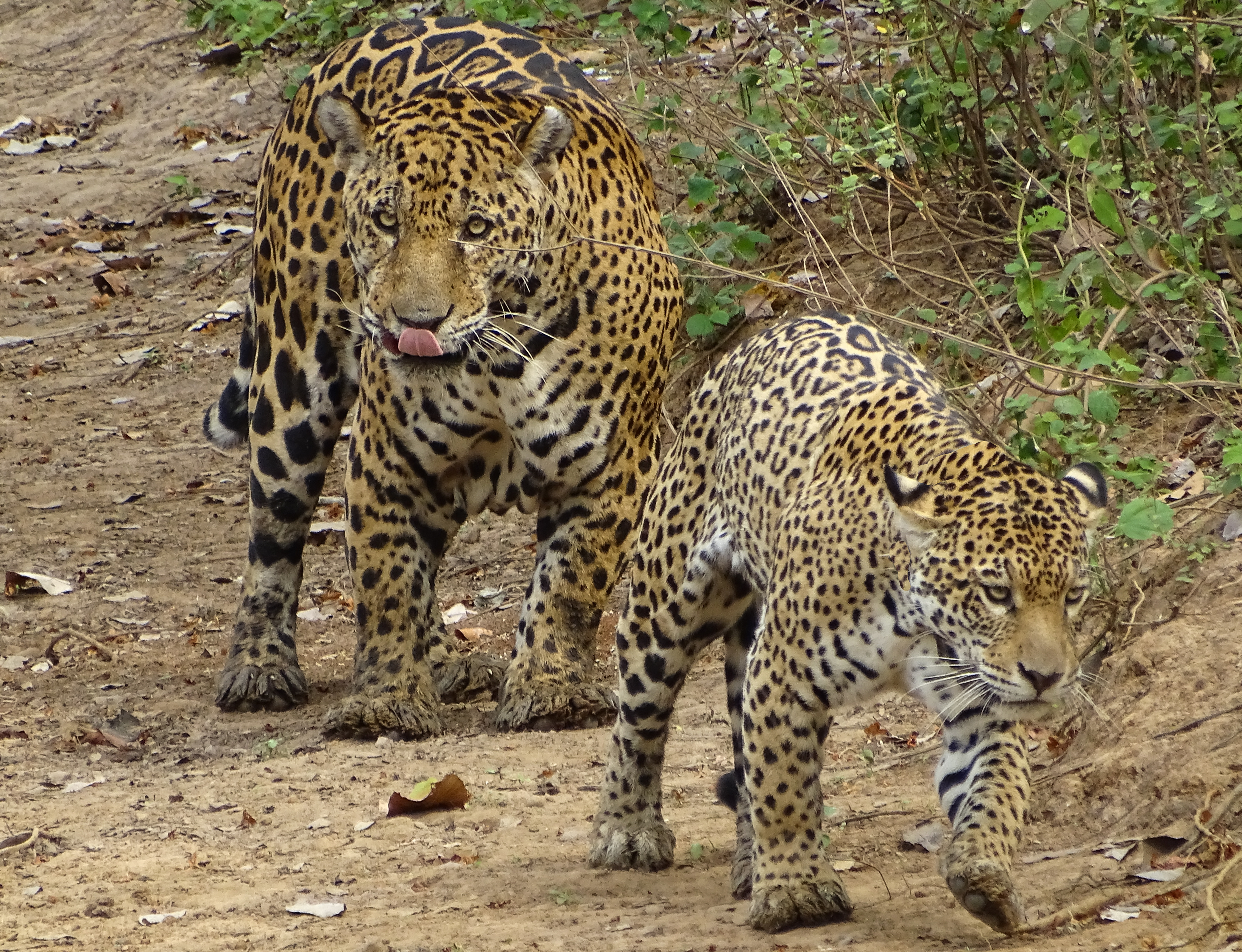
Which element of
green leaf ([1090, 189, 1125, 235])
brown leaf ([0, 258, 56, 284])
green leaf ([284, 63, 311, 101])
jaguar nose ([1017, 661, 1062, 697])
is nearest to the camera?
jaguar nose ([1017, 661, 1062, 697])

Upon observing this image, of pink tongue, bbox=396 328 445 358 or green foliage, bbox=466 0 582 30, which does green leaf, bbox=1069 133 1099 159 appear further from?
green foliage, bbox=466 0 582 30

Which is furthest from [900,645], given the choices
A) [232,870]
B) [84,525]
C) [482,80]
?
[84,525]

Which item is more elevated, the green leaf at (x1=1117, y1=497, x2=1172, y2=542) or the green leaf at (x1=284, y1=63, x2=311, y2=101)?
the green leaf at (x1=1117, y1=497, x2=1172, y2=542)

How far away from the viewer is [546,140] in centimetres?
700

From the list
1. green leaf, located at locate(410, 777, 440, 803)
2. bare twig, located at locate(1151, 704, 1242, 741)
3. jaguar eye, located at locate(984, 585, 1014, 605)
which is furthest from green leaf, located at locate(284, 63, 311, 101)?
jaguar eye, located at locate(984, 585, 1014, 605)

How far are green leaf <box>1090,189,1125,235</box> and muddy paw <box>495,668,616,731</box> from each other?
2.49m

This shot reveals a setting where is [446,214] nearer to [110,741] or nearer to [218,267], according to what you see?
[110,741]

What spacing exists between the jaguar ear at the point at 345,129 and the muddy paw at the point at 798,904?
3.27 m

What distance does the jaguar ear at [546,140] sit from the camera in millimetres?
6961

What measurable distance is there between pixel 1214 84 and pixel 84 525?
6.07 metres

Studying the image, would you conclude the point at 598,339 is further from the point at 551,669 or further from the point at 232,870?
the point at 232,870

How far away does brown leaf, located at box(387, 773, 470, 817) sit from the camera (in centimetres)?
630

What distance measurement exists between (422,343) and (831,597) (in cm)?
221

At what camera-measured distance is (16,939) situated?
5.33m
